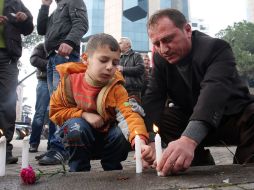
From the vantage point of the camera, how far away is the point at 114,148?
129 inches

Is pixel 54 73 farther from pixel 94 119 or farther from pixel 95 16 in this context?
pixel 95 16

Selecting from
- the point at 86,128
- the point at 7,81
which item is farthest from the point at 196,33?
the point at 7,81

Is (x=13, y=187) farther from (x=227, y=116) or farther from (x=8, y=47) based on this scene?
(x=8, y=47)

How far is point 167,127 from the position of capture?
12.0 ft

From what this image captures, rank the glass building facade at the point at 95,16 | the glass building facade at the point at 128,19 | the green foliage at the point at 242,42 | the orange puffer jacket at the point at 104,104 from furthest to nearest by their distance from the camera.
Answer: the glass building facade at the point at 95,16 → the glass building facade at the point at 128,19 → the green foliage at the point at 242,42 → the orange puffer jacket at the point at 104,104

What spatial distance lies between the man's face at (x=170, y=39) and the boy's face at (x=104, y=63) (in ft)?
1.23

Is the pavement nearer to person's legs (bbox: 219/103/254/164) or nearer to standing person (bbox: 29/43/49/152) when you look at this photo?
person's legs (bbox: 219/103/254/164)

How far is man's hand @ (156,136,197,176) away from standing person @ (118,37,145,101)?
3876 millimetres

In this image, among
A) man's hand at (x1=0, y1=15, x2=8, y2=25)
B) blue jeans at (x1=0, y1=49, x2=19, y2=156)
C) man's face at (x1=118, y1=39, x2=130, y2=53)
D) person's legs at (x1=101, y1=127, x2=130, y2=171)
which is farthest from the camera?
man's face at (x1=118, y1=39, x2=130, y2=53)

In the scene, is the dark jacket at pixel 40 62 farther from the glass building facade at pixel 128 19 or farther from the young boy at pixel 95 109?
the glass building facade at pixel 128 19

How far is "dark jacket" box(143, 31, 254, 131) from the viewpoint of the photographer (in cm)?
255

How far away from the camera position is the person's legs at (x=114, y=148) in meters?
3.26

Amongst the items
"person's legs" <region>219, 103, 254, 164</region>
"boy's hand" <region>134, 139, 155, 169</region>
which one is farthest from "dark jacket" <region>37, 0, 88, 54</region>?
"boy's hand" <region>134, 139, 155, 169</region>

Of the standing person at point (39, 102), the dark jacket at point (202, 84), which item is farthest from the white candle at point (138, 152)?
the standing person at point (39, 102)
